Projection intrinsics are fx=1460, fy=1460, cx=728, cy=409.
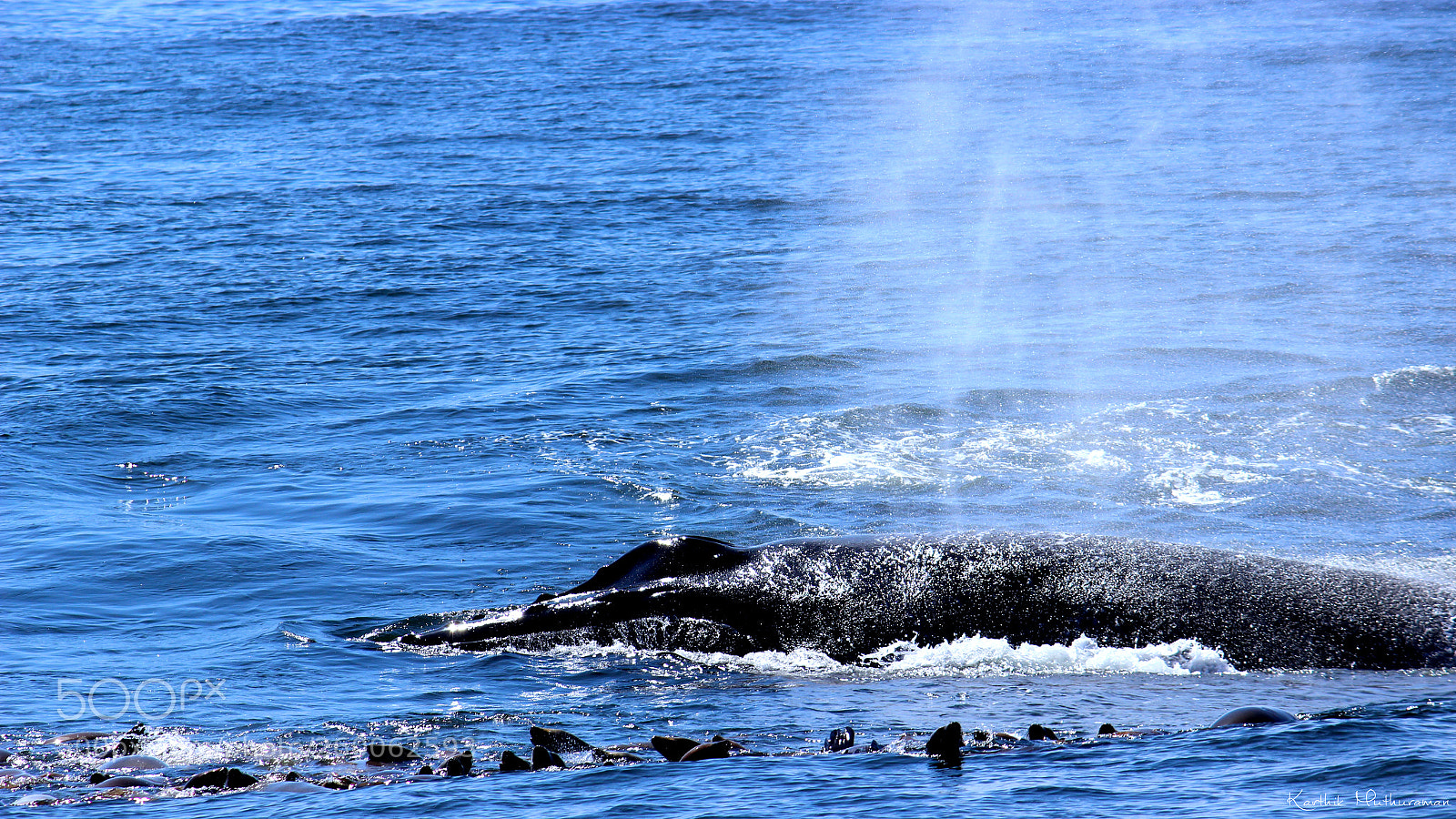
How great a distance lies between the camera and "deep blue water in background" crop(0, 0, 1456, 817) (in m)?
8.01

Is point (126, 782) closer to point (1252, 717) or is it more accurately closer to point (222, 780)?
point (222, 780)

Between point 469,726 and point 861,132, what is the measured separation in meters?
31.3

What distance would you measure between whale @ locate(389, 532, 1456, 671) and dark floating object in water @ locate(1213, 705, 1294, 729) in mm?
1518

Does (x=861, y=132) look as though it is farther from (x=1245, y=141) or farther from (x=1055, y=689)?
(x=1055, y=689)

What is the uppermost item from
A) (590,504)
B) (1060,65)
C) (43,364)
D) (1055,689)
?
(1060,65)

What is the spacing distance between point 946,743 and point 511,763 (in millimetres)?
2114

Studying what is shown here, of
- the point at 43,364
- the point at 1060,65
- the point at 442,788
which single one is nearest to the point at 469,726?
the point at 442,788

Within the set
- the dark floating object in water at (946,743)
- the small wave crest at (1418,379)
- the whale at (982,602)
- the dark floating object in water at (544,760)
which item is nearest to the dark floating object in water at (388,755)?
the dark floating object in water at (544,760)

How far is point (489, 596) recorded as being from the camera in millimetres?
11227

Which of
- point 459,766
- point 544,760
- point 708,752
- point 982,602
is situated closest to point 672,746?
point 708,752

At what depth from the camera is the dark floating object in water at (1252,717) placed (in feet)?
23.4

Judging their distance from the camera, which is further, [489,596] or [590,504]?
[590,504]

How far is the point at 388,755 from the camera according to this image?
7.62 m

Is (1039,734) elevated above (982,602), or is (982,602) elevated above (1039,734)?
(982,602)
